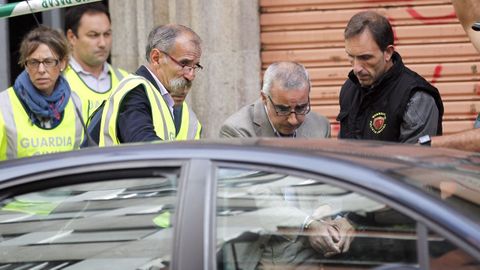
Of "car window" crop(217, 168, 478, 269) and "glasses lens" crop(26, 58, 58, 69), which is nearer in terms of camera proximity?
"car window" crop(217, 168, 478, 269)

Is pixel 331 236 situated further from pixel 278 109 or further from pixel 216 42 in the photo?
pixel 216 42

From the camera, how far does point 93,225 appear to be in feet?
13.7

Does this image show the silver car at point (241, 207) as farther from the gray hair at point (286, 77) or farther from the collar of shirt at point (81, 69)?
the collar of shirt at point (81, 69)

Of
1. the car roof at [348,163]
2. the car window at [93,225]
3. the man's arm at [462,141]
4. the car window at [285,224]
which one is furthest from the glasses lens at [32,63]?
the car window at [285,224]

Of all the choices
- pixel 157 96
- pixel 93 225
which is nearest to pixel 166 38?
pixel 157 96

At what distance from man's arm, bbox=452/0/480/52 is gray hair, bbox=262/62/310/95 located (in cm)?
97

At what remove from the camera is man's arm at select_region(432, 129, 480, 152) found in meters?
5.70

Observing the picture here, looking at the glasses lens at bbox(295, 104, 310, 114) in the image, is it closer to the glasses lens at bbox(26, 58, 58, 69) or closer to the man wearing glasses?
the man wearing glasses

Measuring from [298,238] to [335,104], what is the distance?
18.0 feet

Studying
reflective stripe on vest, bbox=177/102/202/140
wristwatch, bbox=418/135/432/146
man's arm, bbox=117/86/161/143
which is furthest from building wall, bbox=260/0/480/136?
man's arm, bbox=117/86/161/143

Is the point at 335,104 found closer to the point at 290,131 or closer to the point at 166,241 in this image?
the point at 290,131

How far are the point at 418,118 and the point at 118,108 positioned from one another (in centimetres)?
152

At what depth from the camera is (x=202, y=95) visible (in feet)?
31.1

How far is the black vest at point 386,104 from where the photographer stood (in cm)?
611
